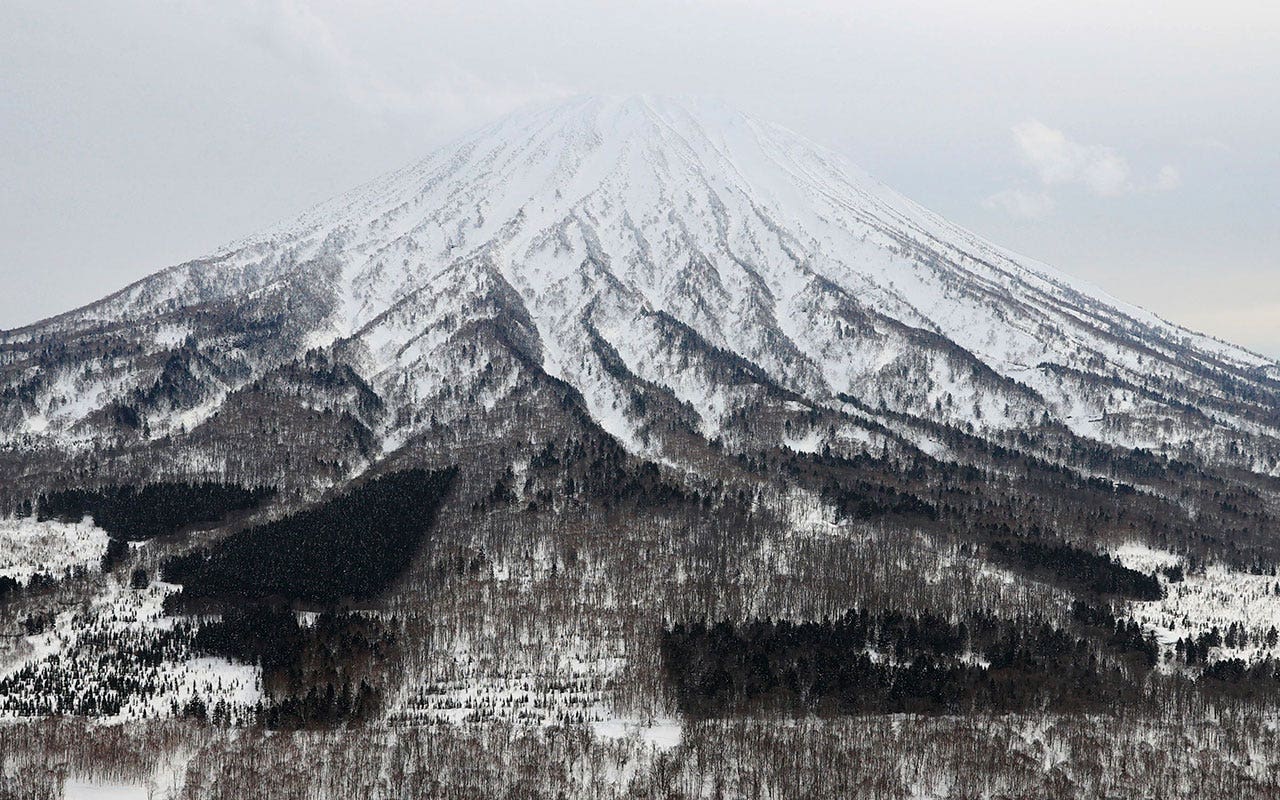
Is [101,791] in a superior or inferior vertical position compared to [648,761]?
inferior

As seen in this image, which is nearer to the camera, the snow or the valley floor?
the snow

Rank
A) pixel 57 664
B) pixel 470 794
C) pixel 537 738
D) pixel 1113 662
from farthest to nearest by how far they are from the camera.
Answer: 1. pixel 1113 662
2. pixel 57 664
3. pixel 537 738
4. pixel 470 794

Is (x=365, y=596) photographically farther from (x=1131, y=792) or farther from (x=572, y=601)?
(x=1131, y=792)

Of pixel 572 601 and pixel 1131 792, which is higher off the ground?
pixel 572 601

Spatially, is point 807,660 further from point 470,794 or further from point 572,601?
point 470,794

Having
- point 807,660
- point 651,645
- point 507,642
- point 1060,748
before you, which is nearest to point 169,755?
point 507,642

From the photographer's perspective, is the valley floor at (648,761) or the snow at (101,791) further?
the valley floor at (648,761)

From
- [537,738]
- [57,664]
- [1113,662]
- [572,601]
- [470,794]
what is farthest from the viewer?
[572,601]

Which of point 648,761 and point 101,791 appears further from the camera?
point 648,761

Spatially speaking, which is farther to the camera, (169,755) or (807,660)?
(807,660)
